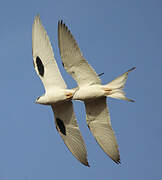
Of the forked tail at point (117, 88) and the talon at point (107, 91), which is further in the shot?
the talon at point (107, 91)

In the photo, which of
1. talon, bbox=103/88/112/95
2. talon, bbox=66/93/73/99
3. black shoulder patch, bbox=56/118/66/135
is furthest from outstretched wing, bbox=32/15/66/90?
talon, bbox=103/88/112/95

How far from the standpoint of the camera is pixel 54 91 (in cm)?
2136

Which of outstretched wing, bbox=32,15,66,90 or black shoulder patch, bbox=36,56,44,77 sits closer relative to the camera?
outstretched wing, bbox=32,15,66,90

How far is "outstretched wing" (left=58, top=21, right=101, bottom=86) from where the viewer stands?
65.4 feet

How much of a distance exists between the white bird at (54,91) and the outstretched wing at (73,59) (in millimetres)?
1046

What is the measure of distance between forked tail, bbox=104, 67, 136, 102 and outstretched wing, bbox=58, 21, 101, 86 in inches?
21.6

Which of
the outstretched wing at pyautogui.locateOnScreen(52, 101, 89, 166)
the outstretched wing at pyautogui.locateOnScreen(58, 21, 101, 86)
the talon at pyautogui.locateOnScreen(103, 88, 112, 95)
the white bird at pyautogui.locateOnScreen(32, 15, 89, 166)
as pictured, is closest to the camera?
the outstretched wing at pyautogui.locateOnScreen(58, 21, 101, 86)

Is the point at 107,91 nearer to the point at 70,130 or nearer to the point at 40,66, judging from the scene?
the point at 70,130

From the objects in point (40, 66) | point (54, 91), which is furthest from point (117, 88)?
point (40, 66)

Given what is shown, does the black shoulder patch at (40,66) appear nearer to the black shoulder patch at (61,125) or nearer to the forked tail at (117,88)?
the black shoulder patch at (61,125)

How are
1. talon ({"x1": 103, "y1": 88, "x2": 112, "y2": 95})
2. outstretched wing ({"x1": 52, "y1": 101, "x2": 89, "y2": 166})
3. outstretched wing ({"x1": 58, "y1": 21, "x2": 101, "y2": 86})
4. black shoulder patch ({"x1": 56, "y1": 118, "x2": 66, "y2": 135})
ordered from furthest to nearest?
black shoulder patch ({"x1": 56, "y1": 118, "x2": 66, "y2": 135}), outstretched wing ({"x1": 52, "y1": 101, "x2": 89, "y2": 166}), talon ({"x1": 103, "y1": 88, "x2": 112, "y2": 95}), outstretched wing ({"x1": 58, "y1": 21, "x2": 101, "y2": 86})

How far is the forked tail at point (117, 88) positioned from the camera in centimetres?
1992

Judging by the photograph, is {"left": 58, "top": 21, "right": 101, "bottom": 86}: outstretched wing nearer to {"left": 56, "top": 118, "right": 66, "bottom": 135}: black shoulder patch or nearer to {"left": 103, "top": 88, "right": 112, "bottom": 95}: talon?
{"left": 103, "top": 88, "right": 112, "bottom": 95}: talon

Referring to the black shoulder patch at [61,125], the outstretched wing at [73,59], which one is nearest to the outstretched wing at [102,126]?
the outstretched wing at [73,59]
